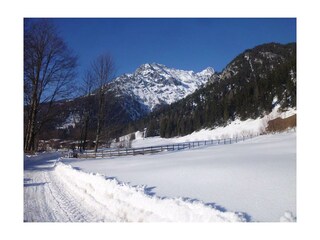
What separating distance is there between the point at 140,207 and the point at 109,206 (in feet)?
2.44

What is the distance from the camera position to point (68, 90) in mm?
11758

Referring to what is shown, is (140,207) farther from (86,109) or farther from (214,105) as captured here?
(214,105)

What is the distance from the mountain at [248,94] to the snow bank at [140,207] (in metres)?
4.51

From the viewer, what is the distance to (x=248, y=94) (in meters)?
40.5

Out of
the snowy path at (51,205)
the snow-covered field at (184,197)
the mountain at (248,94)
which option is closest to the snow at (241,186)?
the snow-covered field at (184,197)

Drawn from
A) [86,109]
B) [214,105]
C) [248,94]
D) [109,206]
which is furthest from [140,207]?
[214,105]

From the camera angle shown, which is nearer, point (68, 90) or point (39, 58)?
point (39, 58)

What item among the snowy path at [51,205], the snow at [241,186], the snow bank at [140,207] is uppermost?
the snow at [241,186]

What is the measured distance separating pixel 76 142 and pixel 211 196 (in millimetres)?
17604

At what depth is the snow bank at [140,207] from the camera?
15.1ft

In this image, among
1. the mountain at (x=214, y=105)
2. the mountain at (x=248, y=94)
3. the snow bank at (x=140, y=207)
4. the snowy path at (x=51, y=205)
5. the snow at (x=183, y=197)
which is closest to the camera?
the snow bank at (x=140, y=207)

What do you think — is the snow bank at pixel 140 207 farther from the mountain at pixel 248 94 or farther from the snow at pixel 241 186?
the mountain at pixel 248 94
